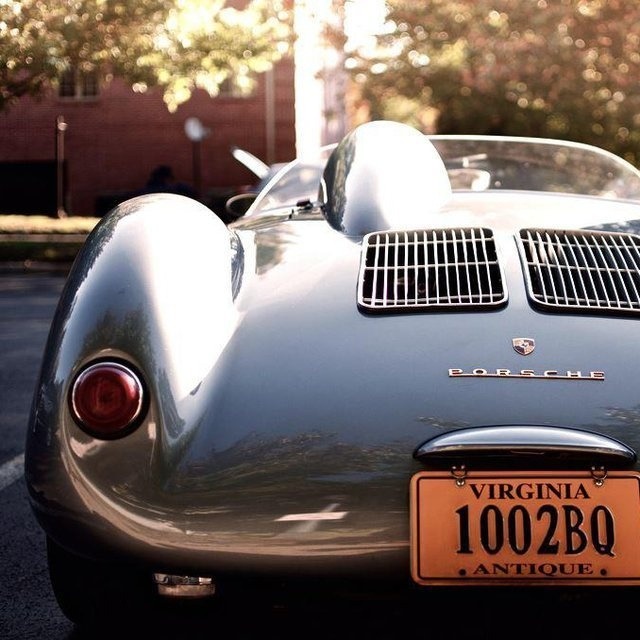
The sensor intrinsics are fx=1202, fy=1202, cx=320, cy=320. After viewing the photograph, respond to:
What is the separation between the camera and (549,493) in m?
2.12

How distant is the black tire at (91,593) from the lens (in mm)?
2500

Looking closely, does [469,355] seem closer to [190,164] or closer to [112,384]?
[112,384]

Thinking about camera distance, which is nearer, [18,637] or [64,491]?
[64,491]

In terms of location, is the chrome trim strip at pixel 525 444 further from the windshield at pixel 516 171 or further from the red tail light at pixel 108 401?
the windshield at pixel 516 171

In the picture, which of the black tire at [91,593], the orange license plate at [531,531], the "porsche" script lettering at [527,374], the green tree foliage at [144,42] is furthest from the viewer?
the green tree foliage at [144,42]

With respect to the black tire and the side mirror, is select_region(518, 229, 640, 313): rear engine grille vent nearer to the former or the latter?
the black tire

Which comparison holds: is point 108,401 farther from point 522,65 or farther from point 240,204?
point 522,65

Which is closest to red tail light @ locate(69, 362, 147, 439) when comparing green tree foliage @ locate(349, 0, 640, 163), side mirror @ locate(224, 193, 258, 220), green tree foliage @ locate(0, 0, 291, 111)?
side mirror @ locate(224, 193, 258, 220)

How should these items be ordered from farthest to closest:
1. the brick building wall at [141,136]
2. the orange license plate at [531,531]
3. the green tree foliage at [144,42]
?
the brick building wall at [141,136]
the green tree foliage at [144,42]
the orange license plate at [531,531]

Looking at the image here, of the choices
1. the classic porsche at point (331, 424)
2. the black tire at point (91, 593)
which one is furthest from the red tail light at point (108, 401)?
the black tire at point (91, 593)

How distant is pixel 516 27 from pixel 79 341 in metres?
20.1

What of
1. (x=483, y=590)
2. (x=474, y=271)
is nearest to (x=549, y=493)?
(x=483, y=590)

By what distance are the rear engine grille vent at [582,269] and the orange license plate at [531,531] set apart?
482 mm

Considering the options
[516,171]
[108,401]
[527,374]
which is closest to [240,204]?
[516,171]
